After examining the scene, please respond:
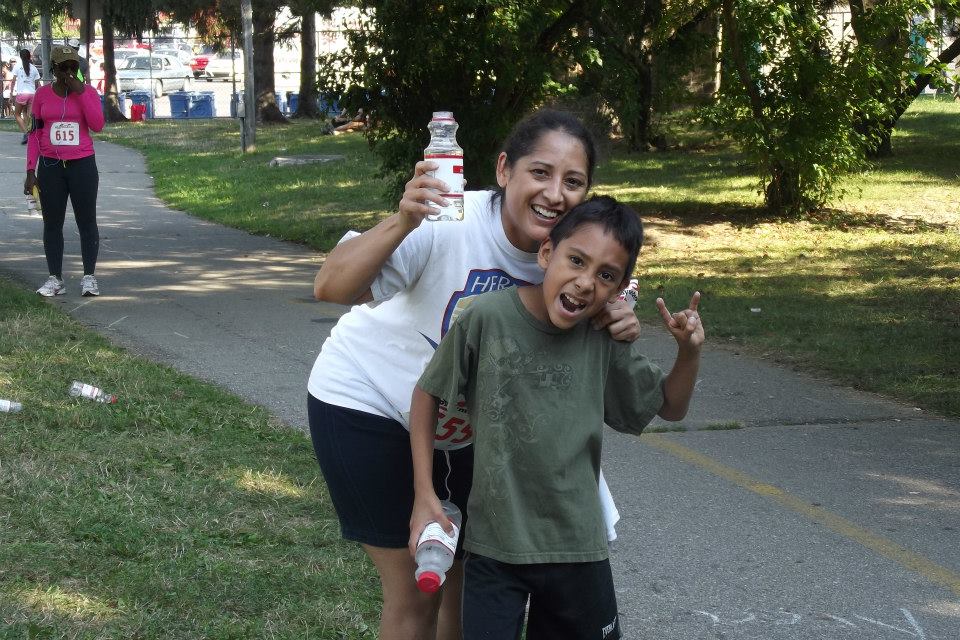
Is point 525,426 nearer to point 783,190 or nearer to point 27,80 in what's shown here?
point 783,190

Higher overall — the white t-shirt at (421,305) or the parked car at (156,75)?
the parked car at (156,75)

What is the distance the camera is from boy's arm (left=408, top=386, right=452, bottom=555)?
2.65 m

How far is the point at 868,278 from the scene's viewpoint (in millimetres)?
10406

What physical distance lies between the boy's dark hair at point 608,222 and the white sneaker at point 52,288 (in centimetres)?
779

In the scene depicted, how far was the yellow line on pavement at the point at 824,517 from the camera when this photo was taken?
14.5 ft

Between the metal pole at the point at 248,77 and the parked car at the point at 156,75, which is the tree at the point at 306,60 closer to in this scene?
the metal pole at the point at 248,77

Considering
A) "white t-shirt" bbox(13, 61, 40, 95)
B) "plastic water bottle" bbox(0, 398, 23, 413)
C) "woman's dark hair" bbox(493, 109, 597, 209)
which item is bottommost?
"plastic water bottle" bbox(0, 398, 23, 413)

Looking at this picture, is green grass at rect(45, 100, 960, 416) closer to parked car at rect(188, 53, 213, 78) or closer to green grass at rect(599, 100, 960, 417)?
green grass at rect(599, 100, 960, 417)

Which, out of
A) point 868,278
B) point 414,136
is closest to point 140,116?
point 414,136

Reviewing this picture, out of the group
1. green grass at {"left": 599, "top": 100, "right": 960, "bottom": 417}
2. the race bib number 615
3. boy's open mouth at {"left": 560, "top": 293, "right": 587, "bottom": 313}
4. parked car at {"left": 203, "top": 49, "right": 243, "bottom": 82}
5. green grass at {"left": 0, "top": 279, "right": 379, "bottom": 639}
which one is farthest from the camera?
parked car at {"left": 203, "top": 49, "right": 243, "bottom": 82}

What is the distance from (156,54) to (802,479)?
48.5 metres

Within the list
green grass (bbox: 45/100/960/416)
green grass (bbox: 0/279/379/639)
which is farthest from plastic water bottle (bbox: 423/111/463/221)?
green grass (bbox: 45/100/960/416)

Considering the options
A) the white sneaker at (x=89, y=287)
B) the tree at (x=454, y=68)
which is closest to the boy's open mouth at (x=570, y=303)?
the white sneaker at (x=89, y=287)

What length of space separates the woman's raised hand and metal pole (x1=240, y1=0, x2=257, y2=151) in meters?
21.1
